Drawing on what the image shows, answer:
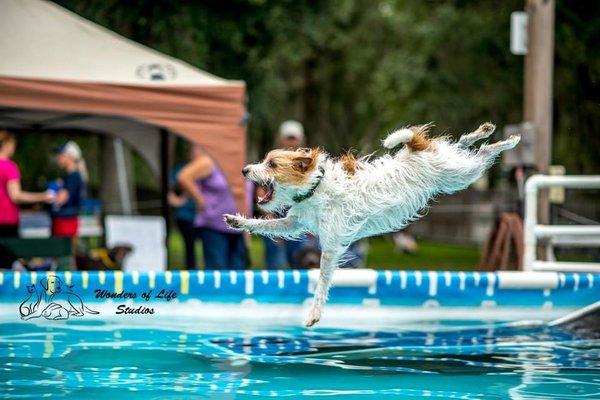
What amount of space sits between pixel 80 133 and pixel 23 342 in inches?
309

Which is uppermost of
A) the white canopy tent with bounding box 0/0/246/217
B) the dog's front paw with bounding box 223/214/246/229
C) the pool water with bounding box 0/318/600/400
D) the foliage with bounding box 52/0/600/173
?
the foliage with bounding box 52/0/600/173

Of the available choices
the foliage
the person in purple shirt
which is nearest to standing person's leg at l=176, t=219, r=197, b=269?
the person in purple shirt

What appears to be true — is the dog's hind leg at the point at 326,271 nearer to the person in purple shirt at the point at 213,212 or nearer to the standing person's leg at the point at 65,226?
the person in purple shirt at the point at 213,212

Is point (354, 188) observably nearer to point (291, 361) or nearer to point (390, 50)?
point (291, 361)

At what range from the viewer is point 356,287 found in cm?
730

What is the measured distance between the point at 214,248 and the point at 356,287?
257cm

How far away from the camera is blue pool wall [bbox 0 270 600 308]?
6.92 metres

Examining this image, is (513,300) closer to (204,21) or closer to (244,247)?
(244,247)

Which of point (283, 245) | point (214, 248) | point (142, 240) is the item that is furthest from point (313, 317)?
point (142, 240)

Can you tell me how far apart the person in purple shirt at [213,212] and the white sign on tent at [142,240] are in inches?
95.8

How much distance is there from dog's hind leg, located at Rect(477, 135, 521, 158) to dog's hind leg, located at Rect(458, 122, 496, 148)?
0.21ft

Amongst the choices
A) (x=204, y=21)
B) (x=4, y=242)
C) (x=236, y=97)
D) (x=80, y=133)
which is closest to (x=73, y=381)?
(x=4, y=242)

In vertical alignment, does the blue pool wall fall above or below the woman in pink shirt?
below

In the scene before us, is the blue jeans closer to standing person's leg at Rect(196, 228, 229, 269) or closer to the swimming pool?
standing person's leg at Rect(196, 228, 229, 269)
